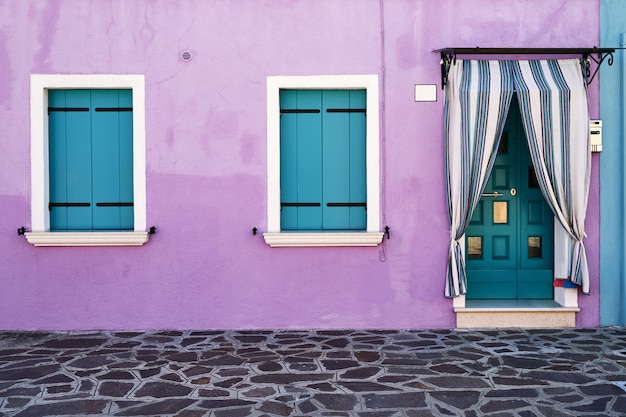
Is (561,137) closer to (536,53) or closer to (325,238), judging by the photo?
(536,53)

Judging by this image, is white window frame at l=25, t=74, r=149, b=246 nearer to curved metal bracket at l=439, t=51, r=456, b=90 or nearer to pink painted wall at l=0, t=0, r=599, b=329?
pink painted wall at l=0, t=0, r=599, b=329

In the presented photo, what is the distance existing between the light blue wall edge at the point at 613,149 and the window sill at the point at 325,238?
7.68 feet

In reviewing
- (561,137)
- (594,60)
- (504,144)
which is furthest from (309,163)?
(594,60)

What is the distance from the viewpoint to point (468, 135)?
6.32 metres

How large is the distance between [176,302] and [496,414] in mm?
3527

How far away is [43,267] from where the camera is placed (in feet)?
21.4

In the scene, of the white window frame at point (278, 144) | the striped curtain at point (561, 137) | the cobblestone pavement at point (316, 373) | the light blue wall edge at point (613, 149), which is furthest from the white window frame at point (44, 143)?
the light blue wall edge at point (613, 149)

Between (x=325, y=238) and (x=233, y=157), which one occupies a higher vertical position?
(x=233, y=157)

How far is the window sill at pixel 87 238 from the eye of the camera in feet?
20.9

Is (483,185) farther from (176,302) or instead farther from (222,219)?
(176,302)

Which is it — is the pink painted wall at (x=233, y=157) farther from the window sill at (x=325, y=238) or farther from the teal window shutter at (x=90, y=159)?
A: the teal window shutter at (x=90, y=159)

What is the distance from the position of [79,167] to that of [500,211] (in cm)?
447

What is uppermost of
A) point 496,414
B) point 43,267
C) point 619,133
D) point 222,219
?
point 619,133

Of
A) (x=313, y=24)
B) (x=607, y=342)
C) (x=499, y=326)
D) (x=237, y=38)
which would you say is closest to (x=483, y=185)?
(x=499, y=326)
